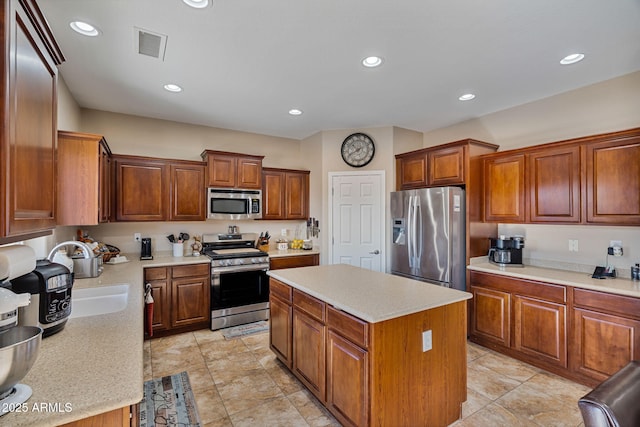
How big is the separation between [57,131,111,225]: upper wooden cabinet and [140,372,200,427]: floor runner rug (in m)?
1.50

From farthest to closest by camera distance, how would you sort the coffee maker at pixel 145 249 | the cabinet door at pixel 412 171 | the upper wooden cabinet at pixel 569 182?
1. the cabinet door at pixel 412 171
2. the coffee maker at pixel 145 249
3. the upper wooden cabinet at pixel 569 182

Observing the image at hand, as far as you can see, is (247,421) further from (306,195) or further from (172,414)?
(306,195)

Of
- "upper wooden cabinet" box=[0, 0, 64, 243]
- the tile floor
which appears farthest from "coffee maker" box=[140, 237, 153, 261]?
"upper wooden cabinet" box=[0, 0, 64, 243]

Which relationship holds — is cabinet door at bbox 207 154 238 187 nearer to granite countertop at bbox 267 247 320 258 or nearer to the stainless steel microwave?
the stainless steel microwave

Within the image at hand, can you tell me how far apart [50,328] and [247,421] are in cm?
142

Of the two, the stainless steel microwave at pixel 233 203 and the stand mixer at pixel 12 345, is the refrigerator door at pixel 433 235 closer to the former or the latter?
the stainless steel microwave at pixel 233 203

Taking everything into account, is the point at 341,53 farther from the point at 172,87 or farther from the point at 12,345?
the point at 12,345

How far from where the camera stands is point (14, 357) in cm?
90

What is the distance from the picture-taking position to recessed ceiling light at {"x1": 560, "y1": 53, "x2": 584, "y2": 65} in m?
2.49

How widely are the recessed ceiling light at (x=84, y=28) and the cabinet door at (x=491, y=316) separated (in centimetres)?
418

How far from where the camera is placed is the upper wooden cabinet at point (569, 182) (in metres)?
2.58

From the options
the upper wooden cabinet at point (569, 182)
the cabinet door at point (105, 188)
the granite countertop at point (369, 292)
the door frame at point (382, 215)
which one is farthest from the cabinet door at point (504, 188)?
the cabinet door at point (105, 188)

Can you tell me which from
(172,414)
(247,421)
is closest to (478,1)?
(247,421)

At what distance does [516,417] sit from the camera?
221 centimetres
